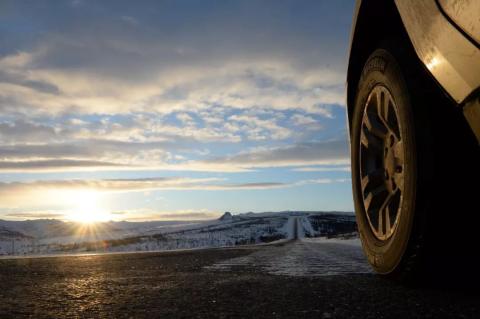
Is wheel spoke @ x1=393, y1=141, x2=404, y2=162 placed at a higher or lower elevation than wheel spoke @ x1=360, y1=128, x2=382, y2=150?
lower

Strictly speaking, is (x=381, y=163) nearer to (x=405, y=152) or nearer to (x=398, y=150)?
(x=398, y=150)

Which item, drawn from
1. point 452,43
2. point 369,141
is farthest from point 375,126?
point 452,43

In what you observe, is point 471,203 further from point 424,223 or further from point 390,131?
→ point 390,131

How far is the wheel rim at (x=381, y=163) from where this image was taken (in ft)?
9.02

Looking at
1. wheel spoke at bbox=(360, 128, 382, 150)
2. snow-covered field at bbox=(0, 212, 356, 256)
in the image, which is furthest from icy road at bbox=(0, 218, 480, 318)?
snow-covered field at bbox=(0, 212, 356, 256)

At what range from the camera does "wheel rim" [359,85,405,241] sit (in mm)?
2748

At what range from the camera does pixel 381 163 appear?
3.21 m

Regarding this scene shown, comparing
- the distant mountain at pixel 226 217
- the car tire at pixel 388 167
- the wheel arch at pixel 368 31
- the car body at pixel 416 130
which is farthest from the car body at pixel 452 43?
the distant mountain at pixel 226 217

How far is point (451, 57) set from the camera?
5.54 ft

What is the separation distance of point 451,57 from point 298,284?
6.56ft

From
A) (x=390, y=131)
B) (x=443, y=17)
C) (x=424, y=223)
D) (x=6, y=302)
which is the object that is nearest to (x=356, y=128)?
(x=390, y=131)

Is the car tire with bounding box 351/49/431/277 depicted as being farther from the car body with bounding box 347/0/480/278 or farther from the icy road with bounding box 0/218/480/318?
the icy road with bounding box 0/218/480/318

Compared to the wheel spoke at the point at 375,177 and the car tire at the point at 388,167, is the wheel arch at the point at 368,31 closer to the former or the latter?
the car tire at the point at 388,167

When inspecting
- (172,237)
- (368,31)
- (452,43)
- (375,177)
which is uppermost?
(368,31)
